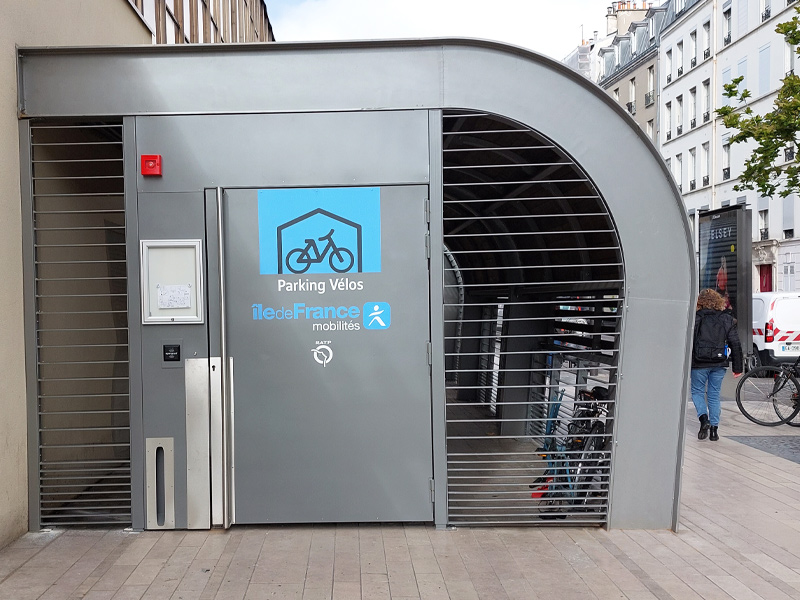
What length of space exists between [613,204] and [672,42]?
43.0m

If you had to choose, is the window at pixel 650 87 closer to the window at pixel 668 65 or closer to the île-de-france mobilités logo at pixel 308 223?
the window at pixel 668 65

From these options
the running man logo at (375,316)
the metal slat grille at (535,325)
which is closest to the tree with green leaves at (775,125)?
the metal slat grille at (535,325)

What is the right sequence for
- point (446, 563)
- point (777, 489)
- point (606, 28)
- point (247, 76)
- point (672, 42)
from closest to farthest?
point (446, 563) < point (247, 76) < point (777, 489) < point (672, 42) < point (606, 28)

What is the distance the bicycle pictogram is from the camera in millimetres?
6090

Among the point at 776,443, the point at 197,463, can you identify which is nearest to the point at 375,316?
the point at 197,463

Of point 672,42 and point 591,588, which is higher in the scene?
point 672,42

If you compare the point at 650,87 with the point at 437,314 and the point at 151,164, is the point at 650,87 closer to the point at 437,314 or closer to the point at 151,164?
the point at 437,314

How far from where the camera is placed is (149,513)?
6121mm

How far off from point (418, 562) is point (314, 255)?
221cm

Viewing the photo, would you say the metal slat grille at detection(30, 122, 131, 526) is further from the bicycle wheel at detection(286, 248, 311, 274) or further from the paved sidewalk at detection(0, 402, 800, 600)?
the bicycle wheel at detection(286, 248, 311, 274)

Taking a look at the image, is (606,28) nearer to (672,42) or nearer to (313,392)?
(672,42)

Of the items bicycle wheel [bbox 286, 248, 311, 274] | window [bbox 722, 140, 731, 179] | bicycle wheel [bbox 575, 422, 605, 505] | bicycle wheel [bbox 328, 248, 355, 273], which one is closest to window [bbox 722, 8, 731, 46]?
window [bbox 722, 140, 731, 179]

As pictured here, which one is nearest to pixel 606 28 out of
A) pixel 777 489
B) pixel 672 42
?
pixel 672 42

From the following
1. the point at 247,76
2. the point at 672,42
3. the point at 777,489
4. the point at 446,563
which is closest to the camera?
the point at 446,563
